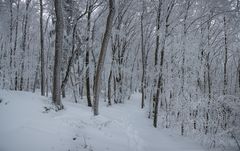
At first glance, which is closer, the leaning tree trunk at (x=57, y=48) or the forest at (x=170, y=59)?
the leaning tree trunk at (x=57, y=48)

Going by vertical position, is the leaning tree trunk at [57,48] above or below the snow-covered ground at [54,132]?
above

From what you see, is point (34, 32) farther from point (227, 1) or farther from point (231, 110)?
point (231, 110)

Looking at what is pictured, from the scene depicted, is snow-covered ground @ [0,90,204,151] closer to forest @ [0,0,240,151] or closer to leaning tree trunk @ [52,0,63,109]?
leaning tree trunk @ [52,0,63,109]

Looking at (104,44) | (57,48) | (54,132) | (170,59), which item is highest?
(104,44)

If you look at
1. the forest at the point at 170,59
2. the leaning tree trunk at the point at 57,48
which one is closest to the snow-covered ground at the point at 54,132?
the leaning tree trunk at the point at 57,48

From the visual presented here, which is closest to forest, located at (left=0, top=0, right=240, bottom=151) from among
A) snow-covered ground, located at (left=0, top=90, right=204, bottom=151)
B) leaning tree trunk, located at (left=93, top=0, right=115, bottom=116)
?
leaning tree trunk, located at (left=93, top=0, right=115, bottom=116)

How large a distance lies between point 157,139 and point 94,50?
11.3 meters

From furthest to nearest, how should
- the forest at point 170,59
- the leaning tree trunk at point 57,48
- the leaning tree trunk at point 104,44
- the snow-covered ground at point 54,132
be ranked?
1. the leaning tree trunk at point 104,44
2. the forest at point 170,59
3. the leaning tree trunk at point 57,48
4. the snow-covered ground at point 54,132

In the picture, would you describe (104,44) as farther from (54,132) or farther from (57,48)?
(54,132)

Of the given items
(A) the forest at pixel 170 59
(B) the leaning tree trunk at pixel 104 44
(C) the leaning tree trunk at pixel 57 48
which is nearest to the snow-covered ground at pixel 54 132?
(C) the leaning tree trunk at pixel 57 48

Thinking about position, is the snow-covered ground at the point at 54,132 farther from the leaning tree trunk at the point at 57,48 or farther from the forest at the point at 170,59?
the forest at the point at 170,59

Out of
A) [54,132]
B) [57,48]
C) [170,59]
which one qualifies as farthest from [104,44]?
[170,59]

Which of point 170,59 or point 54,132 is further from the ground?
point 170,59

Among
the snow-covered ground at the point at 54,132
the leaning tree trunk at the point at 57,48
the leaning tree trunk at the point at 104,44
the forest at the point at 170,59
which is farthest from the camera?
the leaning tree trunk at the point at 104,44
